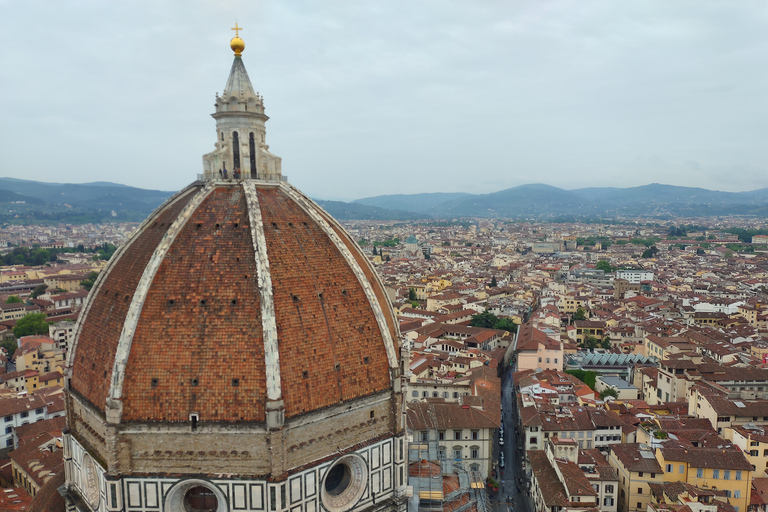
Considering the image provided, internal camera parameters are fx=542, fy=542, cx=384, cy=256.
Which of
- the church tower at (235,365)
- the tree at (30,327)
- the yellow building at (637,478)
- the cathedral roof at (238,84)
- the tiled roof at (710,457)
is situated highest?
the cathedral roof at (238,84)

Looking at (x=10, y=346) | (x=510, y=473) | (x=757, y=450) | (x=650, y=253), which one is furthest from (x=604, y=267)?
(x=10, y=346)

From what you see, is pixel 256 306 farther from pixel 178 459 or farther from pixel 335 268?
pixel 178 459

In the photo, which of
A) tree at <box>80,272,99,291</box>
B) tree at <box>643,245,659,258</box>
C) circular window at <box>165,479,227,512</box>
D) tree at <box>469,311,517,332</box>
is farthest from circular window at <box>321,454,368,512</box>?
tree at <box>643,245,659,258</box>

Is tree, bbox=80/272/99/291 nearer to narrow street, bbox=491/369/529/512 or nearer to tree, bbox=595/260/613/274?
narrow street, bbox=491/369/529/512

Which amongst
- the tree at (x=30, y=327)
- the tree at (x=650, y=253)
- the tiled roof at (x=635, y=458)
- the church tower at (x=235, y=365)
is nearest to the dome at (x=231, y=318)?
the church tower at (x=235, y=365)

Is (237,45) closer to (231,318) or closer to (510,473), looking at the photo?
(231,318)

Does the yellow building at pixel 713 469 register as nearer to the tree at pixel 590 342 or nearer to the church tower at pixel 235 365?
the church tower at pixel 235 365

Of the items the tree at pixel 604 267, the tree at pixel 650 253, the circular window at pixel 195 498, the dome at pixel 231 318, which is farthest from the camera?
the tree at pixel 650 253
